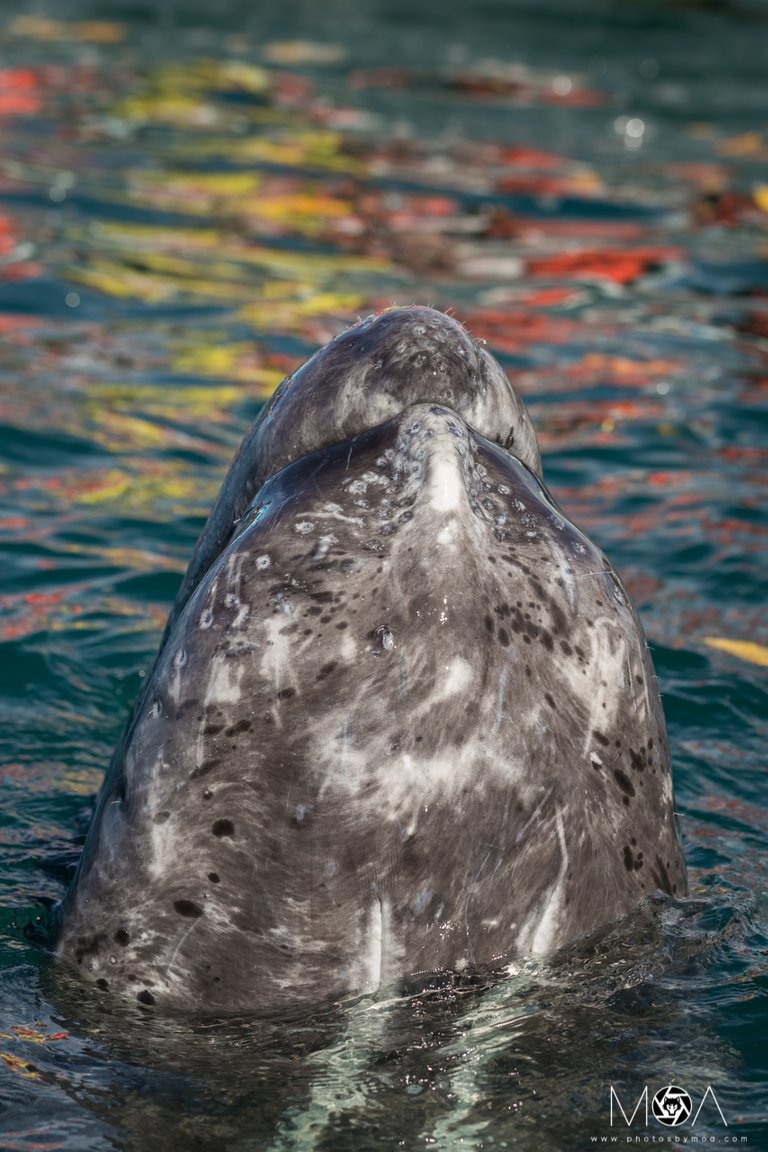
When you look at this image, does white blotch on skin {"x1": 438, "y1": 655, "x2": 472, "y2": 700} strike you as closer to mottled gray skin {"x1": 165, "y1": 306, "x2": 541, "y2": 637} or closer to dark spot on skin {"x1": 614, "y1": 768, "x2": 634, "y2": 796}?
dark spot on skin {"x1": 614, "y1": 768, "x2": 634, "y2": 796}

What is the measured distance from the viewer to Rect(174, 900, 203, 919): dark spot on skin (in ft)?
10.4

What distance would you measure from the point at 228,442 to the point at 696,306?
4.60m

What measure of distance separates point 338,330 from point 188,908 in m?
8.78

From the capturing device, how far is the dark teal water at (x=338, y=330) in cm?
308

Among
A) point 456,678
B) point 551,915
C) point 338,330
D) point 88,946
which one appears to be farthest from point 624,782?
point 338,330

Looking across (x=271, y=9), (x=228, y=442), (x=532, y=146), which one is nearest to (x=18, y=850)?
(x=228, y=442)

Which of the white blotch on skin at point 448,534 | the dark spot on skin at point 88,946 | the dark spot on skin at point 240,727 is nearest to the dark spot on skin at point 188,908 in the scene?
the dark spot on skin at point 88,946

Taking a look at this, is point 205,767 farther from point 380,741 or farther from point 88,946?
point 88,946

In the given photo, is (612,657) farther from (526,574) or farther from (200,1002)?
(200,1002)

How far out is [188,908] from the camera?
10.4 ft

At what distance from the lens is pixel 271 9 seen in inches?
909

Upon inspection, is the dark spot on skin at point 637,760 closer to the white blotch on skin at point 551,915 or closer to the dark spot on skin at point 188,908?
the white blotch on skin at point 551,915

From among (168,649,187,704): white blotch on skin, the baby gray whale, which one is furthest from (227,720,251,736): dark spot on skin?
(168,649,187,704): white blotch on skin

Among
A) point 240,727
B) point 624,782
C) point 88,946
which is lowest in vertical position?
point 88,946
